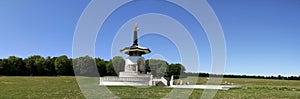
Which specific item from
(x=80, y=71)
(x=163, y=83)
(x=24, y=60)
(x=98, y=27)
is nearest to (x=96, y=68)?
(x=80, y=71)

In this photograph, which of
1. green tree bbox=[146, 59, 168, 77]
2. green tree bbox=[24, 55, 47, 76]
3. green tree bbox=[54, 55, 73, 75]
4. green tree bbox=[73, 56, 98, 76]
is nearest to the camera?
green tree bbox=[146, 59, 168, 77]

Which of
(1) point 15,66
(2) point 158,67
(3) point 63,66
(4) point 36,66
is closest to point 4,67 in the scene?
(1) point 15,66

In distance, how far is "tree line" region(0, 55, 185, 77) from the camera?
100 metres

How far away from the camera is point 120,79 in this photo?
1590 inches

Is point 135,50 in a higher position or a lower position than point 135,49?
lower

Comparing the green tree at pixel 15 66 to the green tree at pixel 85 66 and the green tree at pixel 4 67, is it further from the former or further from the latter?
the green tree at pixel 85 66

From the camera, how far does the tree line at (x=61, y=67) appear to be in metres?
100

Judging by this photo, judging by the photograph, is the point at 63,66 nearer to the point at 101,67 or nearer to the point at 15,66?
the point at 101,67

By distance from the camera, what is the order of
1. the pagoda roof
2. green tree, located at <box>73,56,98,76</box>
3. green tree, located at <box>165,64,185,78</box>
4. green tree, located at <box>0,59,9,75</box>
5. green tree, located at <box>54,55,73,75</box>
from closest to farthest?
the pagoda roof
green tree, located at <box>0,59,9,75</box>
green tree, located at <box>73,56,98,76</box>
green tree, located at <box>165,64,185,78</box>
green tree, located at <box>54,55,73,75</box>

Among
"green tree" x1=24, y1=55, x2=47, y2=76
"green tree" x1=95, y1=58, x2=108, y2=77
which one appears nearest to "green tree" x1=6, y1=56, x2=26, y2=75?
"green tree" x1=24, y1=55, x2=47, y2=76

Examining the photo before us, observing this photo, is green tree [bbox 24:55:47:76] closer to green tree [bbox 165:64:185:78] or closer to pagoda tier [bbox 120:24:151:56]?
green tree [bbox 165:64:185:78]

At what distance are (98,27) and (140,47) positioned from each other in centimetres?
2415

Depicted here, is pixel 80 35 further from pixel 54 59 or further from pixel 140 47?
pixel 54 59

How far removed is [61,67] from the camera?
104375 millimetres
